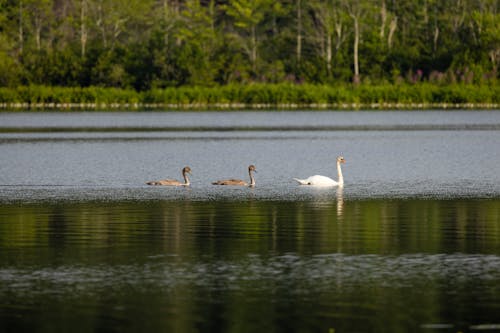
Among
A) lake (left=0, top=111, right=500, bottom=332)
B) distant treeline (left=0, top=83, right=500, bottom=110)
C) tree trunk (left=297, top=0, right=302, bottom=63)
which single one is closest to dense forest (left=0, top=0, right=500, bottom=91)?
tree trunk (left=297, top=0, right=302, bottom=63)

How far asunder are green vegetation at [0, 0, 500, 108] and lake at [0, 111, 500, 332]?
4877 centimetres

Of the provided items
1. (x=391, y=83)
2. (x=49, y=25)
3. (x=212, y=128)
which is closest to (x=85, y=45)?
(x=49, y=25)

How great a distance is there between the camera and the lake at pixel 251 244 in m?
15.9

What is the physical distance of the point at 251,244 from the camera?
22031 mm

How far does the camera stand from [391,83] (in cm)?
10319

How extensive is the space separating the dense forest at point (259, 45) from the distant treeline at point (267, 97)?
57.1 inches

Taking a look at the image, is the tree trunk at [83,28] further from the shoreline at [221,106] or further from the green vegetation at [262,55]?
→ the shoreline at [221,106]

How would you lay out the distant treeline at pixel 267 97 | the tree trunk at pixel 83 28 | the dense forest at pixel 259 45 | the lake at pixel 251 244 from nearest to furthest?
the lake at pixel 251 244, the distant treeline at pixel 267 97, the dense forest at pixel 259 45, the tree trunk at pixel 83 28

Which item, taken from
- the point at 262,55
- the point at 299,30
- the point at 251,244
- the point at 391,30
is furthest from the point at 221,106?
the point at 251,244

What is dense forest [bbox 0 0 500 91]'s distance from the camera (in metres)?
102

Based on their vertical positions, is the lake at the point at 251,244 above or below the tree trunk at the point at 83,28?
below

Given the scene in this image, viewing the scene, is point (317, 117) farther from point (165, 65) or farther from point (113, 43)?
point (113, 43)

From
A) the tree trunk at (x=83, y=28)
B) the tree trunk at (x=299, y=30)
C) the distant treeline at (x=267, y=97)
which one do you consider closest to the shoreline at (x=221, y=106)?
the distant treeline at (x=267, y=97)

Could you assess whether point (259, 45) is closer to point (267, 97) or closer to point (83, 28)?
point (267, 97)
